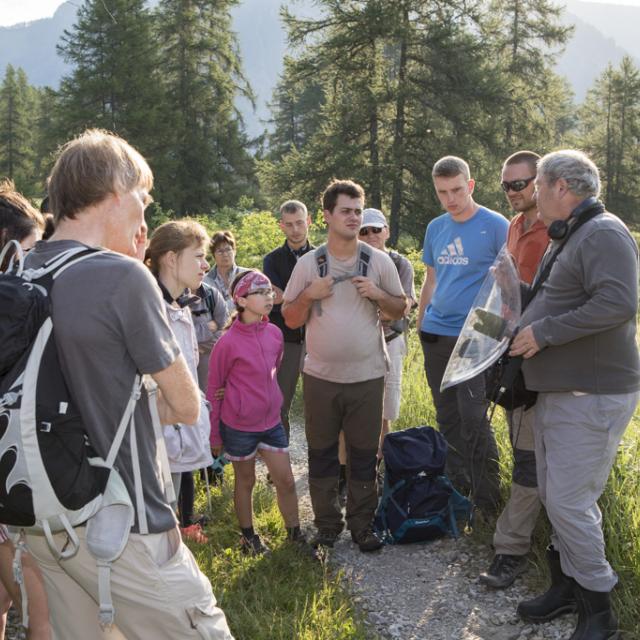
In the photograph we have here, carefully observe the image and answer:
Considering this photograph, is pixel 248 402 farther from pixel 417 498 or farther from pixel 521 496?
pixel 521 496

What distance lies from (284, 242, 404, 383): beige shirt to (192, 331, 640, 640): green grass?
1.18 metres

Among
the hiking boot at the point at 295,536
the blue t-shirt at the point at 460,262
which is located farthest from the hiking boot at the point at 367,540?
the blue t-shirt at the point at 460,262

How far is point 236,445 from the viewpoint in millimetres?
4234

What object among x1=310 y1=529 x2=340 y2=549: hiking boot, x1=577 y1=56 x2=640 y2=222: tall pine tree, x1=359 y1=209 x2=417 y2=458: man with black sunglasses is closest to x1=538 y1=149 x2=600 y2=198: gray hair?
x1=359 y1=209 x2=417 y2=458: man with black sunglasses

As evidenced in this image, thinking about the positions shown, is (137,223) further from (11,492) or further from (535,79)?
(535,79)

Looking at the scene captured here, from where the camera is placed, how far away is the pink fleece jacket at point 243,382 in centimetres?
423

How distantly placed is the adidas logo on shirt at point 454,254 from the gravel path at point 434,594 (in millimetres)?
1905

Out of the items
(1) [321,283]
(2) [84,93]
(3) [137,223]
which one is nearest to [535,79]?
(2) [84,93]

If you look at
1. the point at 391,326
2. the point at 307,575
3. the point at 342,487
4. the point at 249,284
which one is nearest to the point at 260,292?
the point at 249,284

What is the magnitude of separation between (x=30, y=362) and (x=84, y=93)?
30.5m

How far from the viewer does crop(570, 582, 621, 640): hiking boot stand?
320cm

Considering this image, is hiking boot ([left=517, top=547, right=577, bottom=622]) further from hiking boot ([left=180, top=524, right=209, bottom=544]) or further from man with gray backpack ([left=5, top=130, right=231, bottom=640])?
man with gray backpack ([left=5, top=130, right=231, bottom=640])

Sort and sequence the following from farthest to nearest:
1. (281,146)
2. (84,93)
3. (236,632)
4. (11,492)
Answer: (281,146) → (84,93) → (236,632) → (11,492)

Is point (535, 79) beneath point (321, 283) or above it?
above
